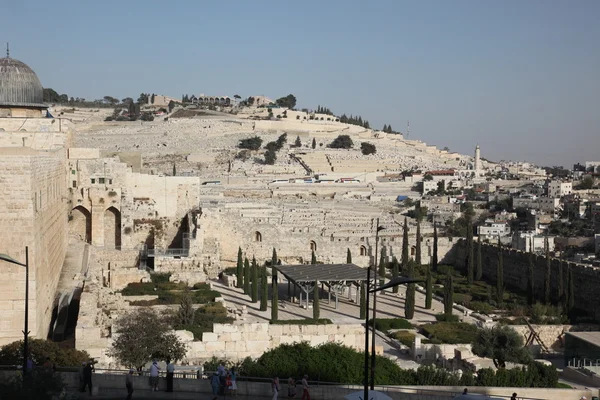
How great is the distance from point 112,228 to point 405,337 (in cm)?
1285

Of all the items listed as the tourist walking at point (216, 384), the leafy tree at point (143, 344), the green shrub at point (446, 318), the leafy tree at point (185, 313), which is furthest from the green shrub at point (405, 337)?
the tourist walking at point (216, 384)

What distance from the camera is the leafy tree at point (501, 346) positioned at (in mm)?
20031

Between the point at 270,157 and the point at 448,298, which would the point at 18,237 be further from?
the point at 270,157

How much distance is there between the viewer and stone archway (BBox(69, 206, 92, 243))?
30.7m

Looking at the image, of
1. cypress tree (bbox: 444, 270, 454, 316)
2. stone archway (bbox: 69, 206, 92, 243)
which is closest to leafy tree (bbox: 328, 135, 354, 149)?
stone archway (bbox: 69, 206, 92, 243)

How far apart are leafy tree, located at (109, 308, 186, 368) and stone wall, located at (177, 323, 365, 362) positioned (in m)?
1.10

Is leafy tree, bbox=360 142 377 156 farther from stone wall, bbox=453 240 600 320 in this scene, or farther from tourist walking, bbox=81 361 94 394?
tourist walking, bbox=81 361 94 394

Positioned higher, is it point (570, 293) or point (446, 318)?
point (570, 293)

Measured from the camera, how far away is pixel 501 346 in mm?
20391

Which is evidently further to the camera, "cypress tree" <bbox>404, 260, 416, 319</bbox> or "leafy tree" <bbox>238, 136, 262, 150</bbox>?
"leafy tree" <bbox>238, 136, 262, 150</bbox>

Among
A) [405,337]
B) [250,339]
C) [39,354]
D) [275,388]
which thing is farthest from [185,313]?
[275,388]

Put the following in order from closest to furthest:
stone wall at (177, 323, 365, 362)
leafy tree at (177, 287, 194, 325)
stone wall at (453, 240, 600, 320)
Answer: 1. stone wall at (177, 323, 365, 362)
2. leafy tree at (177, 287, 194, 325)
3. stone wall at (453, 240, 600, 320)

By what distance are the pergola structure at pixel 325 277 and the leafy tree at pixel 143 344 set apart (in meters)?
9.15

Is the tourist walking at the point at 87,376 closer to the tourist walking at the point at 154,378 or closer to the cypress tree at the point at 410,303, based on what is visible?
the tourist walking at the point at 154,378
